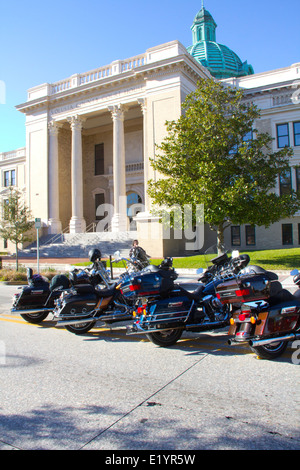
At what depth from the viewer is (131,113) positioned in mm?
34219

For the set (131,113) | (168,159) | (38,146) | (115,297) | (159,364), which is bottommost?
(159,364)

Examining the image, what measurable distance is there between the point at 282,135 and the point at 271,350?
95.7 ft

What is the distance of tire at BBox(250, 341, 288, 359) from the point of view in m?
4.73

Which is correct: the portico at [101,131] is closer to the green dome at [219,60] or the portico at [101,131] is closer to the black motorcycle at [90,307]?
the black motorcycle at [90,307]

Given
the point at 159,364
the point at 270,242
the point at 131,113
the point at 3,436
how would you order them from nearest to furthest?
the point at 3,436, the point at 159,364, the point at 270,242, the point at 131,113

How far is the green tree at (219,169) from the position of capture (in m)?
16.9

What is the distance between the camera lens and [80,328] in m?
6.77

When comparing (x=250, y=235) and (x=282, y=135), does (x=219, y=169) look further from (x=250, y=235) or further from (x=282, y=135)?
(x=282, y=135)

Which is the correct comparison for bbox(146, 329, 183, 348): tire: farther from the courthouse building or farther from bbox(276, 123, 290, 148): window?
bbox(276, 123, 290, 148): window

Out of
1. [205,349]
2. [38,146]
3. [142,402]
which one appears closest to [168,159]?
[205,349]

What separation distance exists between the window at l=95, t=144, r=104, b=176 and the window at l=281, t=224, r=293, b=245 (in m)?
20.0

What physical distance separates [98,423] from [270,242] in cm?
2907

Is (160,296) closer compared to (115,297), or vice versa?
(160,296)
